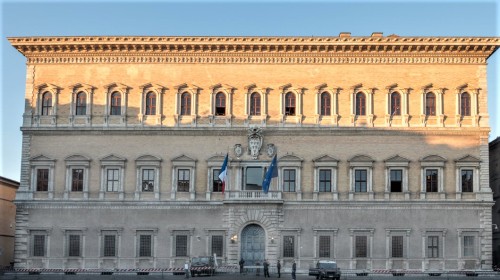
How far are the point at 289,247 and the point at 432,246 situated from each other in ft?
33.0

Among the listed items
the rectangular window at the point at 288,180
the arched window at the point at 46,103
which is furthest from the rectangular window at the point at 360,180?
the arched window at the point at 46,103

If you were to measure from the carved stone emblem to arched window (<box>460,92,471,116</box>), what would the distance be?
14.7 m

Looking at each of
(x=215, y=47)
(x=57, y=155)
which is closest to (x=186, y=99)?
(x=215, y=47)

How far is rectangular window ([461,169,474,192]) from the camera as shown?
55.8 metres

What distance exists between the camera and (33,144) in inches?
2255

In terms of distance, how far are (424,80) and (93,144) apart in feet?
80.3

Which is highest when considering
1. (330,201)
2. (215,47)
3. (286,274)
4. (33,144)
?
(215,47)

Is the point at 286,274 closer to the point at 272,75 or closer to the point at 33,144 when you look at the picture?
the point at 272,75

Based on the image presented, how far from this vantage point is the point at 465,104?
186 feet

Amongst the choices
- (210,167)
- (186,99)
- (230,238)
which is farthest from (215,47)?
(230,238)

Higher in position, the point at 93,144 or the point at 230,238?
the point at 93,144

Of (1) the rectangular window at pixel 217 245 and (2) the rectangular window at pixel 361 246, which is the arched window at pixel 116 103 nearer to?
(1) the rectangular window at pixel 217 245

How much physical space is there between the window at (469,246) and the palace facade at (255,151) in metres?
0.13

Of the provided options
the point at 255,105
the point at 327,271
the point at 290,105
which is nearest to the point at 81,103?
the point at 255,105
